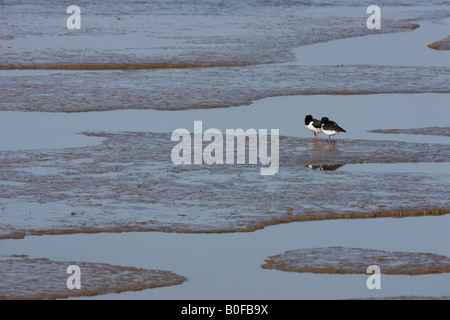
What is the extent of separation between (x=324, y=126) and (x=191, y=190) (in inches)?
143

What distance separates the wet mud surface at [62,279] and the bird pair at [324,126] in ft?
21.6

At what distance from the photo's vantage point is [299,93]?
21.2 metres

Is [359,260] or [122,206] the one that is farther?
[122,206]

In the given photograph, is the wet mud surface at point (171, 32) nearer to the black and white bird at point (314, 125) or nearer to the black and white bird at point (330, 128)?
the black and white bird at point (314, 125)

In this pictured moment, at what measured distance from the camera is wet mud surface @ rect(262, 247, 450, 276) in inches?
392

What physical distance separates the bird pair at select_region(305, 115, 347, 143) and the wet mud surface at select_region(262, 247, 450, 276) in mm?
5411

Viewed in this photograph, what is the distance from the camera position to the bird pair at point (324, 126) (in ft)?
52.0

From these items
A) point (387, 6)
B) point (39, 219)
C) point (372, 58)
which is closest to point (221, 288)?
point (39, 219)

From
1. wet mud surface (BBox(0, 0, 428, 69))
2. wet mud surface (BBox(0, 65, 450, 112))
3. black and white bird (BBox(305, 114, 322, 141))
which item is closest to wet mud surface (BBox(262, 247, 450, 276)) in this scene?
black and white bird (BBox(305, 114, 322, 141))

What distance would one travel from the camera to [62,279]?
31.2 ft

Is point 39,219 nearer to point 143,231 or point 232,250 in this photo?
point 143,231

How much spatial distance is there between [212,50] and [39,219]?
→ 53.0 ft

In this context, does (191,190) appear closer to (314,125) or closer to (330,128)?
(330,128)
